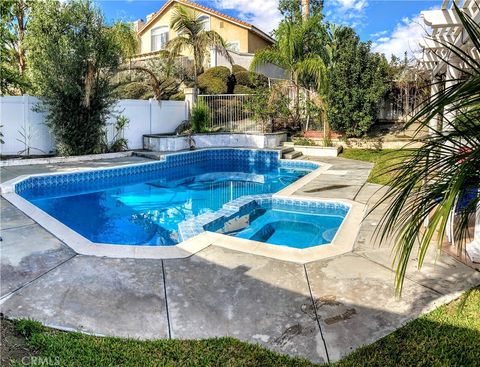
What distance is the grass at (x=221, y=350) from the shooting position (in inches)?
116

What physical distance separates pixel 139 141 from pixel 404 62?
13.5m

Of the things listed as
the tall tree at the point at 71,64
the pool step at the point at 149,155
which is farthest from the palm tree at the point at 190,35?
the pool step at the point at 149,155

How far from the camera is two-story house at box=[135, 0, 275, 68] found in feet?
85.4

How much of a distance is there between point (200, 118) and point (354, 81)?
7513mm

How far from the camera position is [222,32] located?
28891 mm

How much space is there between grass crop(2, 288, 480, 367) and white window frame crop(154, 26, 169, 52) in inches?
1226

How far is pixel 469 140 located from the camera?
1972 mm

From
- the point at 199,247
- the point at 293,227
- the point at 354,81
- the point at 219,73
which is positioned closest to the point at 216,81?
the point at 219,73

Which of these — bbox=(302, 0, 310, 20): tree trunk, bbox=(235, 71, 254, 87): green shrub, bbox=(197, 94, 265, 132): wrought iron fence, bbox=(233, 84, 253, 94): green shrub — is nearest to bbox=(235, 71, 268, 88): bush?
bbox=(235, 71, 254, 87): green shrub

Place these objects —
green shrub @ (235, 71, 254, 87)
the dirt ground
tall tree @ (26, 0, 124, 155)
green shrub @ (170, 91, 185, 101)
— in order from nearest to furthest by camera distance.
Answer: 1. the dirt ground
2. tall tree @ (26, 0, 124, 155)
3. green shrub @ (170, 91, 185, 101)
4. green shrub @ (235, 71, 254, 87)

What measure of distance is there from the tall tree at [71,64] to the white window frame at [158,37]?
18.5 m

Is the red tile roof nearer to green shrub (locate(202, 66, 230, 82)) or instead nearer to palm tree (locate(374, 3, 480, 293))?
green shrub (locate(202, 66, 230, 82))

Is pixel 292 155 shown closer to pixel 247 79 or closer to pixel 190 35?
pixel 190 35

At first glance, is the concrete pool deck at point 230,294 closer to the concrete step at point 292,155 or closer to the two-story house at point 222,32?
the concrete step at point 292,155
